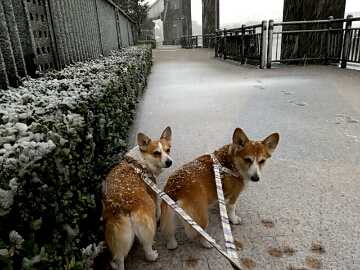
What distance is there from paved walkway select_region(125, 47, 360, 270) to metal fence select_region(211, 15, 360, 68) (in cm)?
254

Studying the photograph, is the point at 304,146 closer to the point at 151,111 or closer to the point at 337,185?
the point at 337,185

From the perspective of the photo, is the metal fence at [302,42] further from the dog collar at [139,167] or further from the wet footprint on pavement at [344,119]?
the dog collar at [139,167]

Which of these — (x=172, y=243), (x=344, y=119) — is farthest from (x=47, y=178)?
(x=344, y=119)

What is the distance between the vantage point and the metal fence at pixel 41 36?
2652 millimetres

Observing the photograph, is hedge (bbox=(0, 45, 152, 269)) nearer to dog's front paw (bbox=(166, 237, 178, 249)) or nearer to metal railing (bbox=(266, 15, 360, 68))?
dog's front paw (bbox=(166, 237, 178, 249))

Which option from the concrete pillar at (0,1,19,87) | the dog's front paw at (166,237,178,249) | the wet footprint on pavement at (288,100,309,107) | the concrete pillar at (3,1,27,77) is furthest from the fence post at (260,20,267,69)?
the dog's front paw at (166,237,178,249)

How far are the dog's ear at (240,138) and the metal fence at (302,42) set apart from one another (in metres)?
9.83

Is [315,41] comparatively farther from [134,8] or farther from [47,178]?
[134,8]

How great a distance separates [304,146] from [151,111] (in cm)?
341

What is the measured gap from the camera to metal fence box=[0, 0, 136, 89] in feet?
8.70

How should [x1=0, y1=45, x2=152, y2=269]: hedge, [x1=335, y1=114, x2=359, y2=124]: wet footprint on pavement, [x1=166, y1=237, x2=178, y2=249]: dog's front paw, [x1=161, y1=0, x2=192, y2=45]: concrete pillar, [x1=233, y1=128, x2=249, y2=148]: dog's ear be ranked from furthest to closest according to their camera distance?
[x1=161, y1=0, x2=192, y2=45]: concrete pillar → [x1=335, y1=114, x2=359, y2=124]: wet footprint on pavement → [x1=233, y1=128, x2=249, y2=148]: dog's ear → [x1=166, y1=237, x2=178, y2=249]: dog's front paw → [x1=0, y1=45, x2=152, y2=269]: hedge

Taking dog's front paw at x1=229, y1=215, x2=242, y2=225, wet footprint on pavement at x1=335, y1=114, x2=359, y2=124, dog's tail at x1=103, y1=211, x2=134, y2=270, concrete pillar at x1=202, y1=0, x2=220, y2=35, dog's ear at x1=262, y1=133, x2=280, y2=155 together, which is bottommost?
dog's front paw at x1=229, y1=215, x2=242, y2=225

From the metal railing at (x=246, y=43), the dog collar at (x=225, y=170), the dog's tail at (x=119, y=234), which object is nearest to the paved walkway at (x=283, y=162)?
the dog's tail at (x=119, y=234)

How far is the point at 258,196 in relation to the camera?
9.90 feet
